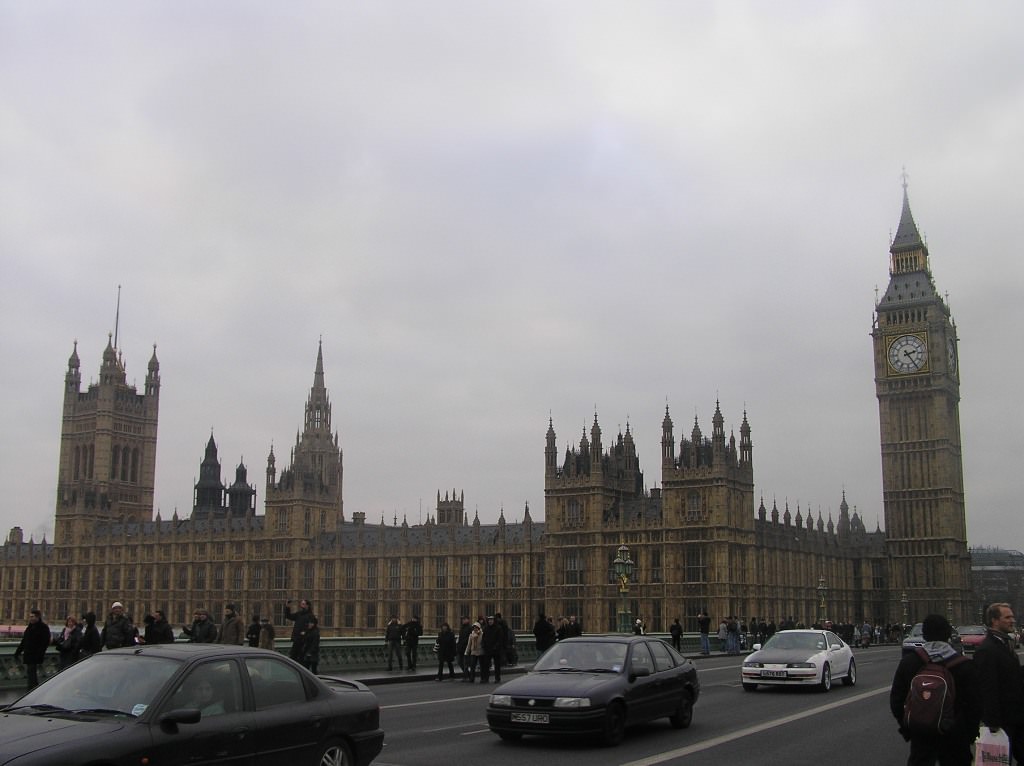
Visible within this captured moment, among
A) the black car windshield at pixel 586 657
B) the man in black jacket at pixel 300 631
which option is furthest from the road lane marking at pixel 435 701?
the black car windshield at pixel 586 657

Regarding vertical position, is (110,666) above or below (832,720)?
above

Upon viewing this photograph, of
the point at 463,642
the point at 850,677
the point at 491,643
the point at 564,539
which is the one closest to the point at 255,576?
the point at 564,539

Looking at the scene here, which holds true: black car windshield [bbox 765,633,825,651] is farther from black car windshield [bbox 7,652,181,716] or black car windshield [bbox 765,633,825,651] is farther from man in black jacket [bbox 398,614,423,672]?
black car windshield [bbox 7,652,181,716]

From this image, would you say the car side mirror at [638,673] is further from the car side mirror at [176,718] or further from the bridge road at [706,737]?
→ the car side mirror at [176,718]

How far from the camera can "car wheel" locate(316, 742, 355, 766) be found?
10688 mm

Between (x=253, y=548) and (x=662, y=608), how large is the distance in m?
40.9

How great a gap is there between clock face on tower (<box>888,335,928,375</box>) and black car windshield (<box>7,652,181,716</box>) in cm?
9477

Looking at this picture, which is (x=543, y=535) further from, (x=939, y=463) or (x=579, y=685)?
(x=579, y=685)

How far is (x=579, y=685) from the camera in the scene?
15.4 m

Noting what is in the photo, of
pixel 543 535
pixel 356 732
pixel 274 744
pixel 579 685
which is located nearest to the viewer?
pixel 274 744

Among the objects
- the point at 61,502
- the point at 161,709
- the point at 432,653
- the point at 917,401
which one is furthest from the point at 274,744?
the point at 61,502

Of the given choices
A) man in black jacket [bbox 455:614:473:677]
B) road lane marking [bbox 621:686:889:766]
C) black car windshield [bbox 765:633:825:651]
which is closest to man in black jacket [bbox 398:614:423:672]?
man in black jacket [bbox 455:614:473:677]

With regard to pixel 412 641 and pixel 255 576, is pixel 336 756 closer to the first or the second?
pixel 412 641

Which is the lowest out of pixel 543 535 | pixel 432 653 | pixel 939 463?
pixel 432 653
